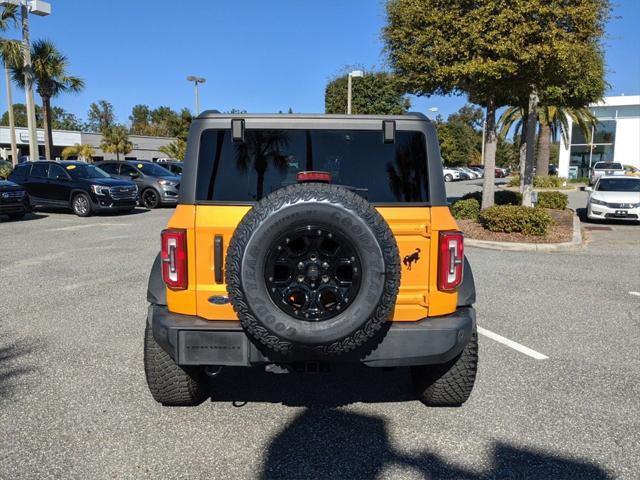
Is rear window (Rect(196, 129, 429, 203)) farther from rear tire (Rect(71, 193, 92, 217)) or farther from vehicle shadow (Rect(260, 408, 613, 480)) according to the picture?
rear tire (Rect(71, 193, 92, 217))

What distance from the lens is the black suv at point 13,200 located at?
13344 mm

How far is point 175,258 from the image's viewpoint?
9.62 feet

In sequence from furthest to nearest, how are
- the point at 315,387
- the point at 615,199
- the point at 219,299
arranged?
the point at 615,199, the point at 315,387, the point at 219,299

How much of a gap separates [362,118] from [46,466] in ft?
8.56

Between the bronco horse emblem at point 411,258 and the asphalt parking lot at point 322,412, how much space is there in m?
1.04

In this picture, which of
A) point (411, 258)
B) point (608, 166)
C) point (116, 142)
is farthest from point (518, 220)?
point (116, 142)

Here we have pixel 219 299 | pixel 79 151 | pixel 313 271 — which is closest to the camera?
pixel 313 271

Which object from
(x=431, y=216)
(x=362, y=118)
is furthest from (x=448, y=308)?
(x=362, y=118)

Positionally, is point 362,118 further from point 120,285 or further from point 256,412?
point 120,285

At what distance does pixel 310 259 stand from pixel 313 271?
2.6 inches

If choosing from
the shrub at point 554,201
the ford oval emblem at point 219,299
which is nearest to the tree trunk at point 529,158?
the shrub at point 554,201

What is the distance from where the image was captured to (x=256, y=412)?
3.38 meters

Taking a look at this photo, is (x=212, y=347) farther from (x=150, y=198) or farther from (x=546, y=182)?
(x=546, y=182)

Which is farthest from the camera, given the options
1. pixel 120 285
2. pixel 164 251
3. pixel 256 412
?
pixel 120 285
